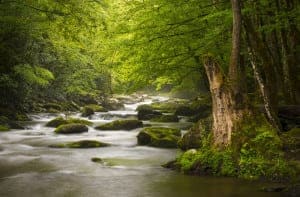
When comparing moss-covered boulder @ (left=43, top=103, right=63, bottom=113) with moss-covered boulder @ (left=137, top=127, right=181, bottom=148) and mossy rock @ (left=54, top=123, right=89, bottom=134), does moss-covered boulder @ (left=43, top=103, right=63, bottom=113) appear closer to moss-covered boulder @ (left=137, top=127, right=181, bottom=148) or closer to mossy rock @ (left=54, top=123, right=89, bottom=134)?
mossy rock @ (left=54, top=123, right=89, bottom=134)

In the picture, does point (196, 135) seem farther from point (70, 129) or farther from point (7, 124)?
point (7, 124)

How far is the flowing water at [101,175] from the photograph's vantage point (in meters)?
9.61

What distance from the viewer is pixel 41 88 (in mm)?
36094

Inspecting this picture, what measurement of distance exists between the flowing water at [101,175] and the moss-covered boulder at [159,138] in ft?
1.60

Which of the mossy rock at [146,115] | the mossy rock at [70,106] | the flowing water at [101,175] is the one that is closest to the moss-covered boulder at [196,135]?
the flowing water at [101,175]

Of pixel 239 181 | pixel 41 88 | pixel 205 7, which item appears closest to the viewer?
pixel 239 181

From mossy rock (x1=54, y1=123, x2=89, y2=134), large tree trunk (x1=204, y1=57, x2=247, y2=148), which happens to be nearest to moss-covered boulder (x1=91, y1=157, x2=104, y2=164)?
large tree trunk (x1=204, y1=57, x2=247, y2=148)

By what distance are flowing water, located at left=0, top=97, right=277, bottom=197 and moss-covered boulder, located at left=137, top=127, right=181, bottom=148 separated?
Answer: 0.49 metres

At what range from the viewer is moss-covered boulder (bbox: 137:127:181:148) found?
55.0ft

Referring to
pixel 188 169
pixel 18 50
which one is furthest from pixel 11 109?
pixel 188 169

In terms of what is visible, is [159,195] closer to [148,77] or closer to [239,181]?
[239,181]

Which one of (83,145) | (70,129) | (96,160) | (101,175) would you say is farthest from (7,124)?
(101,175)

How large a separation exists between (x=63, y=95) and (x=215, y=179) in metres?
30.8

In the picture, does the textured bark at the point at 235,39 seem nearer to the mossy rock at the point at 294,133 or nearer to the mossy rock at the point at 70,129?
the mossy rock at the point at 294,133
